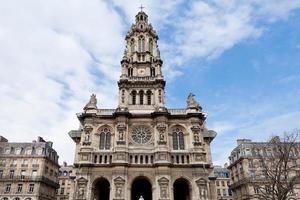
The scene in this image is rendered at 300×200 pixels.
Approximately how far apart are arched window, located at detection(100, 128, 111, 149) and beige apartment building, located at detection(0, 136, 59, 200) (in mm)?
16683

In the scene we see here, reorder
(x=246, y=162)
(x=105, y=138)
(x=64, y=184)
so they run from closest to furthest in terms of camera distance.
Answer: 1. (x=105, y=138)
2. (x=246, y=162)
3. (x=64, y=184)

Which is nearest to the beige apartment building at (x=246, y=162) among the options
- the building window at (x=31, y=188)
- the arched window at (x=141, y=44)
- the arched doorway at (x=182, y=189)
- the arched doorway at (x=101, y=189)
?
the arched doorway at (x=182, y=189)

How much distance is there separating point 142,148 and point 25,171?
24.3 m

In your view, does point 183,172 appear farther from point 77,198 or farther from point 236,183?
point 236,183

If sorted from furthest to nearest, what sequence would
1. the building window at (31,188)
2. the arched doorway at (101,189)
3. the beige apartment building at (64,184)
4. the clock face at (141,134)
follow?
the beige apartment building at (64,184), the building window at (31,188), the clock face at (141,134), the arched doorway at (101,189)

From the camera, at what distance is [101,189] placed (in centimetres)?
4228

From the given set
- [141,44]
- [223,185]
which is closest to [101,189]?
[141,44]

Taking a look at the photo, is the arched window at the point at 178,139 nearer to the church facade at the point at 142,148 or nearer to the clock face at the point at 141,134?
the church facade at the point at 142,148

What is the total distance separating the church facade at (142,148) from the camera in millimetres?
37500

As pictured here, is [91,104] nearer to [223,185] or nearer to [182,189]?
[182,189]

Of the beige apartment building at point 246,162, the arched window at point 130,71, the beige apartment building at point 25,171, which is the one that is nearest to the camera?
the beige apartment building at point 246,162

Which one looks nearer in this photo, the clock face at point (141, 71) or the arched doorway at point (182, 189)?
the arched doorway at point (182, 189)

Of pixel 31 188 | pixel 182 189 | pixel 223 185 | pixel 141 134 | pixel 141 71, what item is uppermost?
pixel 141 71

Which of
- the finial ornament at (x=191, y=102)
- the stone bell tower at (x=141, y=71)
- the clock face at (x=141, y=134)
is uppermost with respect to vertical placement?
the stone bell tower at (x=141, y=71)
